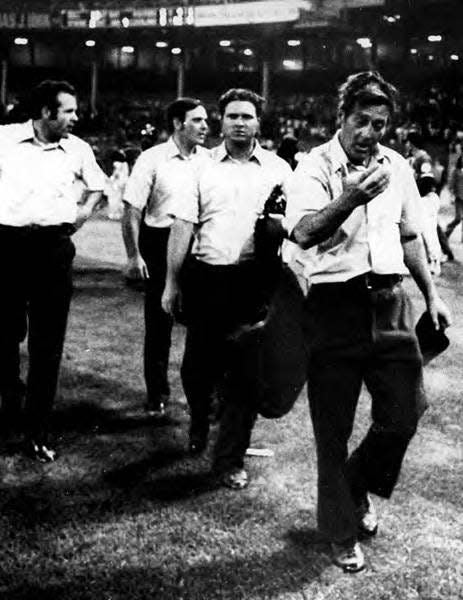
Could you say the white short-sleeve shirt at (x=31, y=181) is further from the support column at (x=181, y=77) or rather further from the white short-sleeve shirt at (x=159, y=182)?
the support column at (x=181, y=77)

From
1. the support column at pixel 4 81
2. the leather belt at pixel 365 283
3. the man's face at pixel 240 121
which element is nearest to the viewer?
the leather belt at pixel 365 283

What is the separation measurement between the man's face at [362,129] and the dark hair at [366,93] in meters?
0.02

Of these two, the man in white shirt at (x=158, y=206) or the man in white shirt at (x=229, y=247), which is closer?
the man in white shirt at (x=229, y=247)

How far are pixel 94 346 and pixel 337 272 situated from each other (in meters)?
4.35

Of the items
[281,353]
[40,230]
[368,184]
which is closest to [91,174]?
[40,230]

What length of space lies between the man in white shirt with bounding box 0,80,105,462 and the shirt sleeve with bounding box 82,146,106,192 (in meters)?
0.10

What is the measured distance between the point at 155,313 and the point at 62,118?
4.77 ft

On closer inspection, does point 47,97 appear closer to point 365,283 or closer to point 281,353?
point 281,353

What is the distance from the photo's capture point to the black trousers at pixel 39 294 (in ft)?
14.6

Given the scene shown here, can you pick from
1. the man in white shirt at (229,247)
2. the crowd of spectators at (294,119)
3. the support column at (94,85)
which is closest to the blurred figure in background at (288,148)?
the man in white shirt at (229,247)

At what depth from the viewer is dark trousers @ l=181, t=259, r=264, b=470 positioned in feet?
14.1

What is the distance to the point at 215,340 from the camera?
4.55 metres

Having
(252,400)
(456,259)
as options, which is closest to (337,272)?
→ (252,400)

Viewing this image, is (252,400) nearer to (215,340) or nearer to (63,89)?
(215,340)
